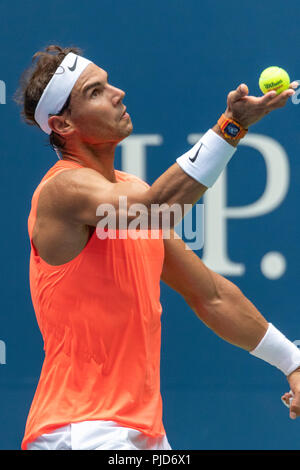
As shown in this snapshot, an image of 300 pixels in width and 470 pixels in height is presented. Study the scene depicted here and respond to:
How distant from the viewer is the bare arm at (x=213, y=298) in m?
2.97

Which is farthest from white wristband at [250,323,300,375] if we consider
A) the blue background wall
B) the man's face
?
the man's face

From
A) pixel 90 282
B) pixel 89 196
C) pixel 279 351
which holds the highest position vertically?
pixel 89 196

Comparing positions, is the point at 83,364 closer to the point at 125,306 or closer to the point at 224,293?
the point at 125,306

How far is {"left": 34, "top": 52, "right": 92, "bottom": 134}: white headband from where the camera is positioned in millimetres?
2819

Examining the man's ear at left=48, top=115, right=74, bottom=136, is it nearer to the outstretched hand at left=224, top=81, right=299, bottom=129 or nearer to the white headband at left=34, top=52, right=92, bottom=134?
the white headband at left=34, top=52, right=92, bottom=134

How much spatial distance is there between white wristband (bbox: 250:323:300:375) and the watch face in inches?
38.5

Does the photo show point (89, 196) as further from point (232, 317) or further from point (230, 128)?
point (232, 317)

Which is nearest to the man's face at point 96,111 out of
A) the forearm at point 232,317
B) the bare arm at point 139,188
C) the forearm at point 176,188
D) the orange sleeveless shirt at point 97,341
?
the orange sleeveless shirt at point 97,341

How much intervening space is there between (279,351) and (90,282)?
2.51ft

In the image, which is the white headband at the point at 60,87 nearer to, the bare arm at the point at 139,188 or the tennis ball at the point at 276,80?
the bare arm at the point at 139,188

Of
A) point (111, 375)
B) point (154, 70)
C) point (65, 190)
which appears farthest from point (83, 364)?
point (154, 70)

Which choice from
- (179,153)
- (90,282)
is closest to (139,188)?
(90,282)

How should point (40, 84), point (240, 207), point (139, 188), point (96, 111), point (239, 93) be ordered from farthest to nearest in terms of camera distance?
point (240, 207)
point (40, 84)
point (96, 111)
point (139, 188)
point (239, 93)

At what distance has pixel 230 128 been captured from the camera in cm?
230
